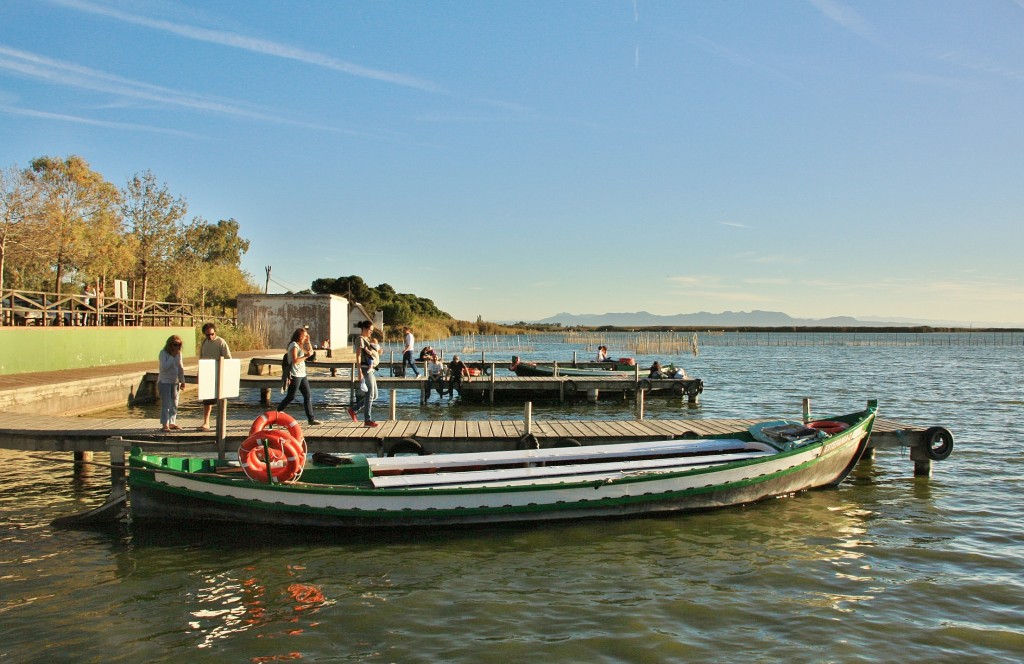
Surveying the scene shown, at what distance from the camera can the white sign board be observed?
33.6ft

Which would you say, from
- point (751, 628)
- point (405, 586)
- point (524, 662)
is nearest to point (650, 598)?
point (751, 628)

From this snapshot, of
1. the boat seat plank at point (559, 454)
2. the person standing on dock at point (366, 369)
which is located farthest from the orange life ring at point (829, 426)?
the person standing on dock at point (366, 369)

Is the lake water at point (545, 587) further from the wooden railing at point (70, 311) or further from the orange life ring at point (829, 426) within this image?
the wooden railing at point (70, 311)

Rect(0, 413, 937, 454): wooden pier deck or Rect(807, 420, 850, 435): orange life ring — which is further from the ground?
Rect(807, 420, 850, 435): orange life ring

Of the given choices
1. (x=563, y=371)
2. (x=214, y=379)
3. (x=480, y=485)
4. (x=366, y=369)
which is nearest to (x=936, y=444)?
(x=480, y=485)

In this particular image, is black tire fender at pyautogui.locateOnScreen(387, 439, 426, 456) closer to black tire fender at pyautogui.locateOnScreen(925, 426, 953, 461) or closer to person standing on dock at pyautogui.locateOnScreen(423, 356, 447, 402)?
black tire fender at pyautogui.locateOnScreen(925, 426, 953, 461)

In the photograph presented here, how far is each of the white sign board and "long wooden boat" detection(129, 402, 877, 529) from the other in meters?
0.93

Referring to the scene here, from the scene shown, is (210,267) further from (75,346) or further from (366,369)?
(366,369)

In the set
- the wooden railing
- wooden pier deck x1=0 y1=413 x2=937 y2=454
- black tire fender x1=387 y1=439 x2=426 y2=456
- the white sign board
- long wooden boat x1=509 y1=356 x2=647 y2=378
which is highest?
the wooden railing

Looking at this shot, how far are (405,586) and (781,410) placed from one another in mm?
19462

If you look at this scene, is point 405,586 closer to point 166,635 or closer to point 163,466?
point 166,635

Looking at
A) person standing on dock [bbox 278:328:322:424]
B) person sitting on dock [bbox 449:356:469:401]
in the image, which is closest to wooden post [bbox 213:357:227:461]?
person standing on dock [bbox 278:328:322:424]

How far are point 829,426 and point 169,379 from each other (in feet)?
36.0

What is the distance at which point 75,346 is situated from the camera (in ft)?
80.0
